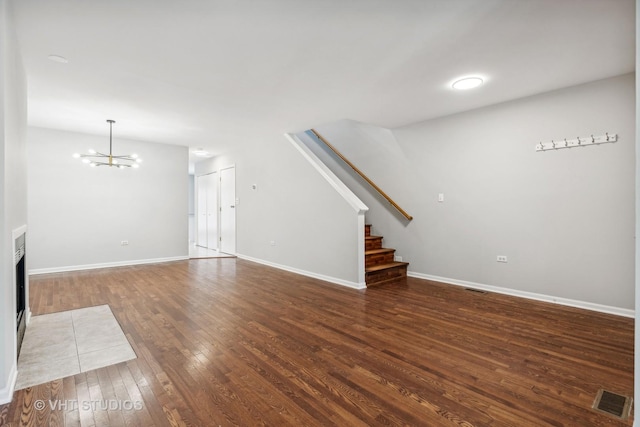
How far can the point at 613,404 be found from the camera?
181 centimetres

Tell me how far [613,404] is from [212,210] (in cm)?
834

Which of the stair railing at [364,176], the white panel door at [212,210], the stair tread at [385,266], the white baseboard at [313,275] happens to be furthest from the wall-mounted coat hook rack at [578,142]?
the white panel door at [212,210]

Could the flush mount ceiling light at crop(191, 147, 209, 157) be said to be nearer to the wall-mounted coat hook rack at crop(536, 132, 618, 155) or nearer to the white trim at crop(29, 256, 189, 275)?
the white trim at crop(29, 256, 189, 275)

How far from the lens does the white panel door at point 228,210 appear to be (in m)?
7.52

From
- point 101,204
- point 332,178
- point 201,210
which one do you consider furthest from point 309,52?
point 201,210

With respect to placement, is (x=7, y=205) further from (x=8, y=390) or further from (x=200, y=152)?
(x=200, y=152)

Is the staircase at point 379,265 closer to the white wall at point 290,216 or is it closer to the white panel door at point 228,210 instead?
the white wall at point 290,216

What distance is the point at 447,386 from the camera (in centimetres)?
199

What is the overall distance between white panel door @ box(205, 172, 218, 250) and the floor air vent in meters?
7.95

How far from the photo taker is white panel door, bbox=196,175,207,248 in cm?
893

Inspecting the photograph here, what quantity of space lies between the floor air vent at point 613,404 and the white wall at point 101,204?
7.03 m

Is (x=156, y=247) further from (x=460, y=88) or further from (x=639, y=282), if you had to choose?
(x=639, y=282)

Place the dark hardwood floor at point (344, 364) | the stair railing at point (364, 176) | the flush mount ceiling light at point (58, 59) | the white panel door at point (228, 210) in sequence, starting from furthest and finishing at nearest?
1. the white panel door at point (228, 210)
2. the stair railing at point (364, 176)
3. the flush mount ceiling light at point (58, 59)
4. the dark hardwood floor at point (344, 364)

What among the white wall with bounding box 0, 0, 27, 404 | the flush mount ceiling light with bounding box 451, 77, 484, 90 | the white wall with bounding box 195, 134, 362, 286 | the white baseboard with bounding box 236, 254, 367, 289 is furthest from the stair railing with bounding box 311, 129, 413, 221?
the white wall with bounding box 0, 0, 27, 404
